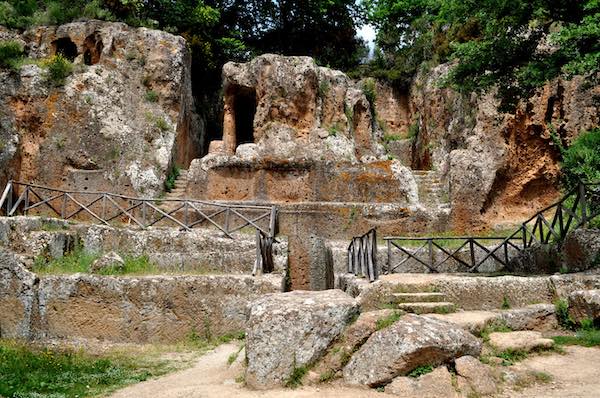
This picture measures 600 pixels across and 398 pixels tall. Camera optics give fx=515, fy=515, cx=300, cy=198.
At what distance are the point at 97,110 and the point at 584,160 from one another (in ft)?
53.9

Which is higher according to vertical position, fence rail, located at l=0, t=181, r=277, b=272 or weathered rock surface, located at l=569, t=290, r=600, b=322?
fence rail, located at l=0, t=181, r=277, b=272

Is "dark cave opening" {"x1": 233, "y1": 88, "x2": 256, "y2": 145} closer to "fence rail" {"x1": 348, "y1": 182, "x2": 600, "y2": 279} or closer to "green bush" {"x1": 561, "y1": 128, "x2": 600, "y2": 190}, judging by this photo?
"fence rail" {"x1": 348, "y1": 182, "x2": 600, "y2": 279}

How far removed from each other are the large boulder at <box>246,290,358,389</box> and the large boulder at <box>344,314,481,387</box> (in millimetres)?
441

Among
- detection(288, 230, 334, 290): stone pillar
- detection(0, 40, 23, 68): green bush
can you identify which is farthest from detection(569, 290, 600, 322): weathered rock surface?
detection(0, 40, 23, 68): green bush

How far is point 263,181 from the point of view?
707 inches

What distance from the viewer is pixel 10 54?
19.2 meters

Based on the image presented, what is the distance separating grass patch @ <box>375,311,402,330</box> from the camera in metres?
6.21

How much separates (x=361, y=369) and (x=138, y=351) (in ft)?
15.4

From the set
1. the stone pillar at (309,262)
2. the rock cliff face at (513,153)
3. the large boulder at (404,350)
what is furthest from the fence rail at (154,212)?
the rock cliff face at (513,153)

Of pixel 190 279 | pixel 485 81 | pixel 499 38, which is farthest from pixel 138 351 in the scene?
pixel 499 38

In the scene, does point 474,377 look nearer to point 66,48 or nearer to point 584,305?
point 584,305

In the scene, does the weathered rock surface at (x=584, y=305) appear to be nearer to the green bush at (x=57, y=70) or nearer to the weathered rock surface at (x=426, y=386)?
the weathered rock surface at (x=426, y=386)

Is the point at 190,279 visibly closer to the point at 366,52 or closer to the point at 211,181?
the point at 211,181

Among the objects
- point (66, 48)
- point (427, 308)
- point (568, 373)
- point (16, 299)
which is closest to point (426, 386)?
point (568, 373)
